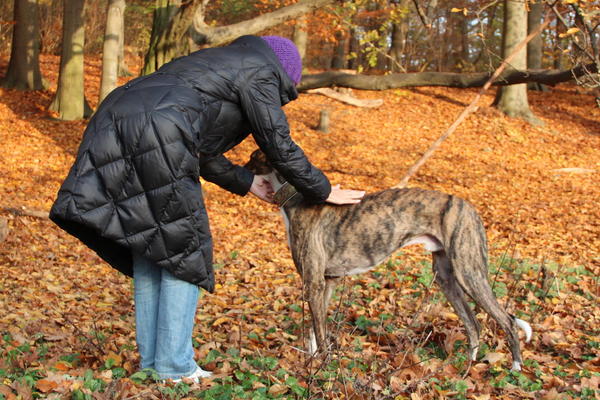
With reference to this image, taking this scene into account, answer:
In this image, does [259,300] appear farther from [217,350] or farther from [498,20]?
[498,20]

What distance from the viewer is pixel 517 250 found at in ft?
30.8

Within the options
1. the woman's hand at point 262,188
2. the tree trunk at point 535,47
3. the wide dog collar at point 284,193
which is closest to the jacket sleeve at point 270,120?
the woman's hand at point 262,188

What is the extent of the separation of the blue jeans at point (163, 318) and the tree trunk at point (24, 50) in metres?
15.3

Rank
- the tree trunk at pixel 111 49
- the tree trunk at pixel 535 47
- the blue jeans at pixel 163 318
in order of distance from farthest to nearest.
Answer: the tree trunk at pixel 535 47
the tree trunk at pixel 111 49
the blue jeans at pixel 163 318

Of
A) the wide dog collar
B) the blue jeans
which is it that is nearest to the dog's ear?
the wide dog collar

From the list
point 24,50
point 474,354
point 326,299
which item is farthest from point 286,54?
point 24,50

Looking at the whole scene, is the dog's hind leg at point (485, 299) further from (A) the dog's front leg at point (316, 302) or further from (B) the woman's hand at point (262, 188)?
(B) the woman's hand at point (262, 188)

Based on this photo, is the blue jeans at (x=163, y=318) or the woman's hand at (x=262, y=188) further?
the woman's hand at (x=262, y=188)

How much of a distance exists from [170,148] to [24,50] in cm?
1578

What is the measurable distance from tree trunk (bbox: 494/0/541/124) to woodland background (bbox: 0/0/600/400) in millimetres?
142

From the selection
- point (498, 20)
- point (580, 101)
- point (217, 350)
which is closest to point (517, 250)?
point (217, 350)

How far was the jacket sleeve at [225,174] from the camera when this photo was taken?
4.34 m

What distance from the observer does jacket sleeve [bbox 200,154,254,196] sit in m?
4.34

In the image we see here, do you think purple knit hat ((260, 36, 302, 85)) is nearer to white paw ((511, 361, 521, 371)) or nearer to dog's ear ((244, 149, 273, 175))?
dog's ear ((244, 149, 273, 175))
